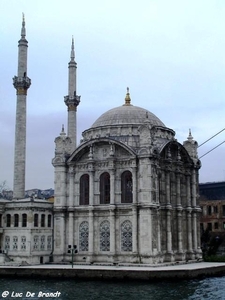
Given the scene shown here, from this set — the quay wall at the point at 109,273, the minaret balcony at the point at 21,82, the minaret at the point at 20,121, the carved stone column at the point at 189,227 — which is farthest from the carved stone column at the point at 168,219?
the minaret balcony at the point at 21,82

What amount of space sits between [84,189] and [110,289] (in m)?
18.0

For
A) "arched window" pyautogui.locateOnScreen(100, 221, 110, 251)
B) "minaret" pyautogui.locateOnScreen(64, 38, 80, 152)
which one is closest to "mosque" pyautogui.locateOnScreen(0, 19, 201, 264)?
"arched window" pyautogui.locateOnScreen(100, 221, 110, 251)

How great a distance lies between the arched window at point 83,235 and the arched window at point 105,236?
6.06ft

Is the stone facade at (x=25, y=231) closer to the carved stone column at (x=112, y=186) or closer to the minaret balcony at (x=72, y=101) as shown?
the carved stone column at (x=112, y=186)

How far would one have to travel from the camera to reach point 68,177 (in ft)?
183

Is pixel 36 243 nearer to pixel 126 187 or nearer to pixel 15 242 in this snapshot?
pixel 15 242

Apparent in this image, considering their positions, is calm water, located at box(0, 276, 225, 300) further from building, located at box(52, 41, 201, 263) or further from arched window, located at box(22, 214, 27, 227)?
arched window, located at box(22, 214, 27, 227)

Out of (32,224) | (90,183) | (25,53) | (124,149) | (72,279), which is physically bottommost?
(72,279)

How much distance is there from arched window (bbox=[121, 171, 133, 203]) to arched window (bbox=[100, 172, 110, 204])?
1.71 meters

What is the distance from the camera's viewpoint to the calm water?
34.9m

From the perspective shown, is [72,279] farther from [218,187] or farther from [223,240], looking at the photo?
[218,187]

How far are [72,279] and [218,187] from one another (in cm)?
5201

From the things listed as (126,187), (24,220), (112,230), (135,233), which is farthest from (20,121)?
(135,233)

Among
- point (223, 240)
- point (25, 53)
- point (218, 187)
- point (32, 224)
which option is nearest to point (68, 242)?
point (32, 224)
